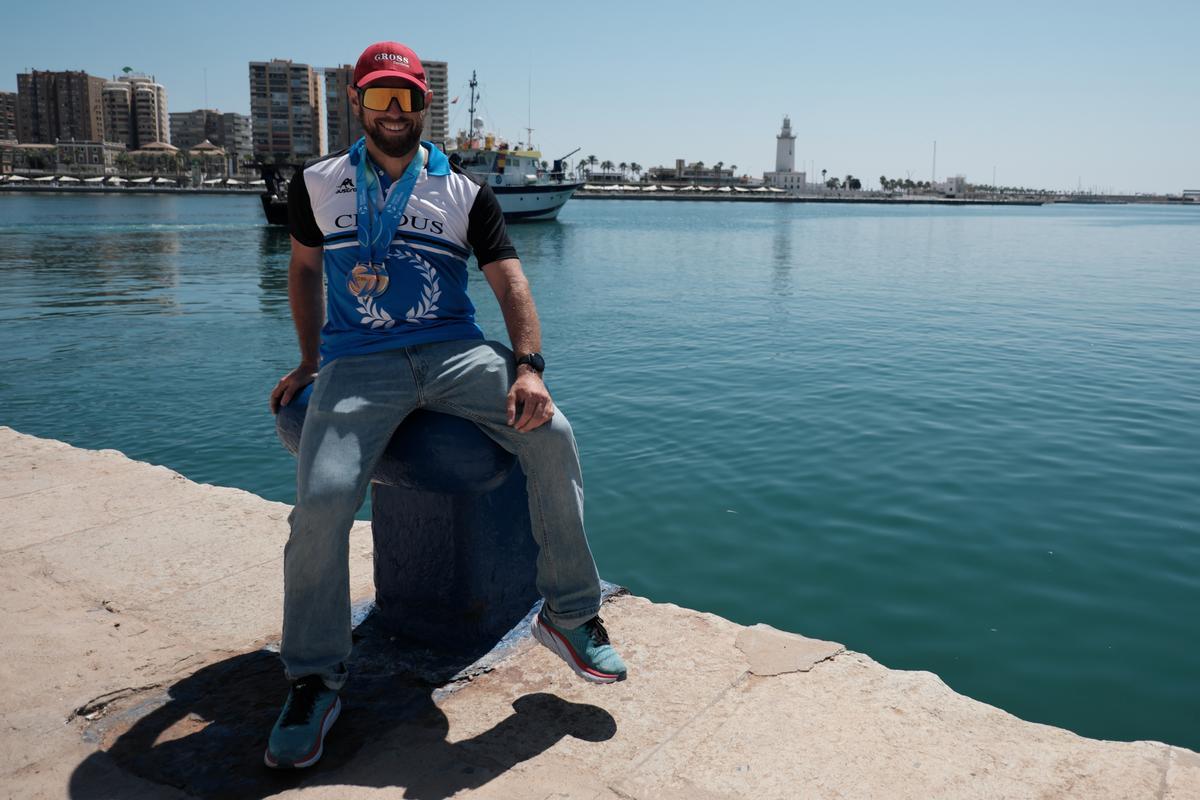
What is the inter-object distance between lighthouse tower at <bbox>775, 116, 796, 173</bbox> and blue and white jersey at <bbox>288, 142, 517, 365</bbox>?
186388 millimetres

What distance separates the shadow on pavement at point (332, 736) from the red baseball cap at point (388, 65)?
1.56 metres

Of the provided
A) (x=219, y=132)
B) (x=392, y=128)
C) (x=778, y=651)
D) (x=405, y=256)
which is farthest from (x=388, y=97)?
(x=219, y=132)

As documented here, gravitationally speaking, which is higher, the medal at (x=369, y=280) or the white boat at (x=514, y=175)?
the white boat at (x=514, y=175)

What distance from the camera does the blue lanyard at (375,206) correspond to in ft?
7.54

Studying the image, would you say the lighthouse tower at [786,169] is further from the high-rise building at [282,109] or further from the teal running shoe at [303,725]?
the teal running shoe at [303,725]

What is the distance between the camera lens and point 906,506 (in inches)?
230

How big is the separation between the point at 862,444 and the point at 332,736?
5922mm

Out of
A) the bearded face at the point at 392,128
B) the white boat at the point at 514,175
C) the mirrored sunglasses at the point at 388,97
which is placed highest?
the white boat at the point at 514,175

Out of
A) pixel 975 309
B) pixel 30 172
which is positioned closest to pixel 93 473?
pixel 975 309

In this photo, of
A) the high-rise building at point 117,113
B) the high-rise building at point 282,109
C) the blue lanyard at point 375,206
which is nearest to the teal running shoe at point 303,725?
the blue lanyard at point 375,206

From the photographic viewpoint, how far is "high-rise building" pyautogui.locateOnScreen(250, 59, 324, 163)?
6329 inches

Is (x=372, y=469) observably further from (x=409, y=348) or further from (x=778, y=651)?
(x=778, y=651)

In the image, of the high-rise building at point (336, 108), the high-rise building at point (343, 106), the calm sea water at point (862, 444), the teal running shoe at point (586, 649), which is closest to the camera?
the teal running shoe at point (586, 649)

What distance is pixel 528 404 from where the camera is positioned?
7.18ft
